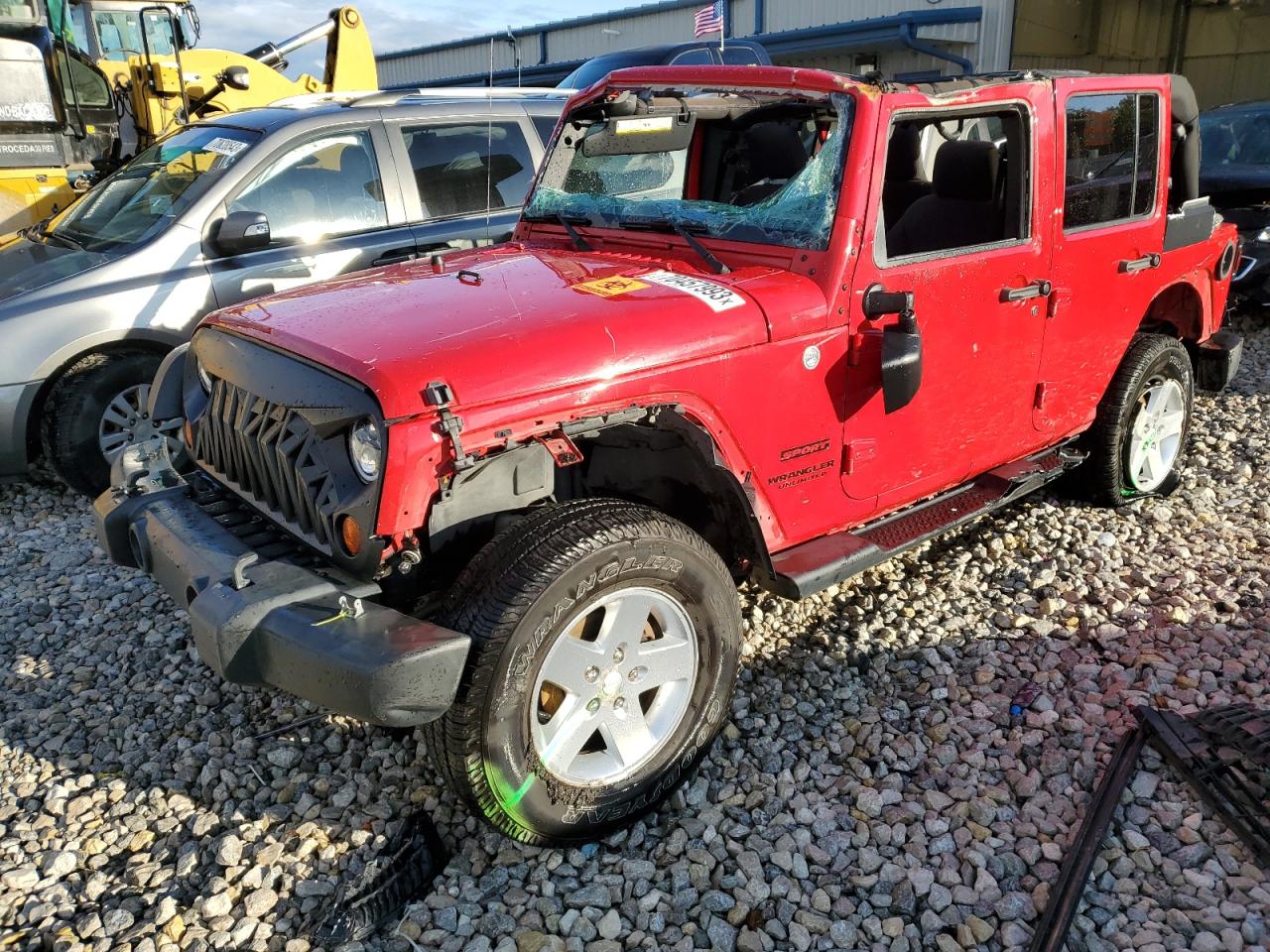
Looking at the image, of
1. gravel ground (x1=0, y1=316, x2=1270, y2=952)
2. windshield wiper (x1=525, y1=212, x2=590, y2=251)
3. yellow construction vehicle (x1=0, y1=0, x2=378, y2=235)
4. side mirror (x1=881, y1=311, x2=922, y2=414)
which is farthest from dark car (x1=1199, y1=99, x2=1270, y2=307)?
yellow construction vehicle (x1=0, y1=0, x2=378, y2=235)

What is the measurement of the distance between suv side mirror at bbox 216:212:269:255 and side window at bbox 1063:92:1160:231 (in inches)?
150

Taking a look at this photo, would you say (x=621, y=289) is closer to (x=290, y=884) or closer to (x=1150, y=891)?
(x=290, y=884)

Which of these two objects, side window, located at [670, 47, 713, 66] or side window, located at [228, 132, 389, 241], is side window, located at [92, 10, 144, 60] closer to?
side window, located at [670, 47, 713, 66]

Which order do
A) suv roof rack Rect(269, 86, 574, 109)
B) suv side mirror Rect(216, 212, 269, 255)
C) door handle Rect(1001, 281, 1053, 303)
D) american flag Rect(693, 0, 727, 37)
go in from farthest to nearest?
suv roof rack Rect(269, 86, 574, 109) < american flag Rect(693, 0, 727, 37) < suv side mirror Rect(216, 212, 269, 255) < door handle Rect(1001, 281, 1053, 303)

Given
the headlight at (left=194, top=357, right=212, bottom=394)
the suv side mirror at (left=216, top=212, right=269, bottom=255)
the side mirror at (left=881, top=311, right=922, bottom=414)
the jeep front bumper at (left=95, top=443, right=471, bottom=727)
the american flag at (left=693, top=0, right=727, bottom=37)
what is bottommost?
the jeep front bumper at (left=95, top=443, right=471, bottom=727)

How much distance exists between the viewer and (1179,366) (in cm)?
473

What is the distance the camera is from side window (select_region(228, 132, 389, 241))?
542 cm

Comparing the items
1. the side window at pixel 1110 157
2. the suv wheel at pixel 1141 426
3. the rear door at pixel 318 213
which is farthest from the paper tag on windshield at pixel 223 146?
the suv wheel at pixel 1141 426

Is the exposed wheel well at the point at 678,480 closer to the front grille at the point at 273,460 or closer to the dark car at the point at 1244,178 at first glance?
the front grille at the point at 273,460

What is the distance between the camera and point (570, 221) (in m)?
3.86

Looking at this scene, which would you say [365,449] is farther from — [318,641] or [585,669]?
[585,669]

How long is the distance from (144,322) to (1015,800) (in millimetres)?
4712

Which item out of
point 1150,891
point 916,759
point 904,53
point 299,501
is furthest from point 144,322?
point 904,53

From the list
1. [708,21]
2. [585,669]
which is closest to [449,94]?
[708,21]
